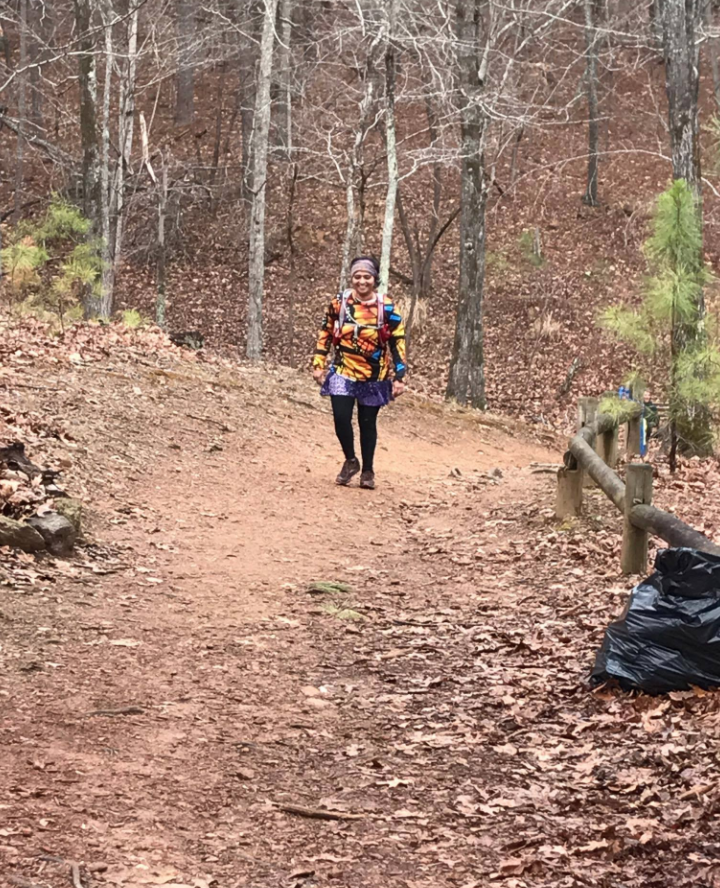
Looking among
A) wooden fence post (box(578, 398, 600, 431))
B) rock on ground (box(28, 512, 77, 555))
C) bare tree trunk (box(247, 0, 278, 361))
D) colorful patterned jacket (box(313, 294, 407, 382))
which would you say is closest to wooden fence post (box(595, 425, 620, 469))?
wooden fence post (box(578, 398, 600, 431))

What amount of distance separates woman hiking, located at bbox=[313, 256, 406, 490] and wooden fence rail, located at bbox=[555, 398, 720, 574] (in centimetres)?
186

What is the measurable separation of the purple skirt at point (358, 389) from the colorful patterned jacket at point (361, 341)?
55 mm

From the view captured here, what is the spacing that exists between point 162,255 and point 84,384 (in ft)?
41.6

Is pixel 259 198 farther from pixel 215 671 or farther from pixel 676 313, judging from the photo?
pixel 215 671

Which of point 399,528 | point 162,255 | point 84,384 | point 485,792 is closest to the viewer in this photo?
point 485,792

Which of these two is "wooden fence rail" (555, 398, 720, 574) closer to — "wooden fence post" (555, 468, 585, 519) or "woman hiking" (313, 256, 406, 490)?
"wooden fence post" (555, 468, 585, 519)

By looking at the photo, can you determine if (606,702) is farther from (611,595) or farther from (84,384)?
(84,384)

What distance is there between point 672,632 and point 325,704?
163 centimetres

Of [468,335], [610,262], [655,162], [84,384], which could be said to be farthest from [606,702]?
[655,162]

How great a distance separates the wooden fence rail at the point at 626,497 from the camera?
5.67 meters

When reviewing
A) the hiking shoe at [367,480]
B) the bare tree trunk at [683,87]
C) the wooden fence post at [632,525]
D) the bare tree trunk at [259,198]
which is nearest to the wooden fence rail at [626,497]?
the wooden fence post at [632,525]

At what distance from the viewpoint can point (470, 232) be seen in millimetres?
17906

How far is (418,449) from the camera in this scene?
46.3 ft

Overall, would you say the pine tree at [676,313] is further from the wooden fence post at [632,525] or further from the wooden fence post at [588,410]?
the wooden fence post at [632,525]
